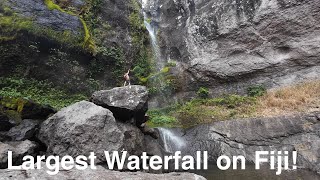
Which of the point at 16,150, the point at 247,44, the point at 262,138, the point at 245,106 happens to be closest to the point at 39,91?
the point at 16,150

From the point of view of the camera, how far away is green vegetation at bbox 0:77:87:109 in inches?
534

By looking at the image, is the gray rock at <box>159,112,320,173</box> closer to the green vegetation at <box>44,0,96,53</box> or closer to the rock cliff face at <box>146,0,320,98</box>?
the rock cliff face at <box>146,0,320,98</box>


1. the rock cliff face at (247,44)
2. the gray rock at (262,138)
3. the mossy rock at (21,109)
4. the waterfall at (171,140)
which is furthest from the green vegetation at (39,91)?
the rock cliff face at (247,44)

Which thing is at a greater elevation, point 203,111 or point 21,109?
point 21,109

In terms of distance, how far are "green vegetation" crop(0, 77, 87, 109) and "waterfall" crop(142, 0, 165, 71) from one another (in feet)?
23.3

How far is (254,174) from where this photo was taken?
8.71m

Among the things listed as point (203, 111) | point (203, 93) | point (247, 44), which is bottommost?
point (203, 111)

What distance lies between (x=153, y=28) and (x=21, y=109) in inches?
588

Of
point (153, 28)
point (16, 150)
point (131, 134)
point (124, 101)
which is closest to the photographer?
point (16, 150)

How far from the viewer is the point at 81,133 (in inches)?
348

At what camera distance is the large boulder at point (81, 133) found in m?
8.71

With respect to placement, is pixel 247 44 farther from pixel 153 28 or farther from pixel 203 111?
pixel 153 28

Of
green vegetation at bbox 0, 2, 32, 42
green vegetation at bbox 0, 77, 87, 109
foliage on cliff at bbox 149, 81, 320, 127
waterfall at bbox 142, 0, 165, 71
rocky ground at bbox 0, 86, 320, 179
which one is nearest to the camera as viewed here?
rocky ground at bbox 0, 86, 320, 179

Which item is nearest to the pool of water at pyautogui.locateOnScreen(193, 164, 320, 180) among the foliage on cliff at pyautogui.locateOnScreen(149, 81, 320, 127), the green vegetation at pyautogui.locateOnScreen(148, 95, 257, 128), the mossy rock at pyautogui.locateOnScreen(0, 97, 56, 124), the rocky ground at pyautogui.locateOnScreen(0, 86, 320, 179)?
the rocky ground at pyautogui.locateOnScreen(0, 86, 320, 179)
